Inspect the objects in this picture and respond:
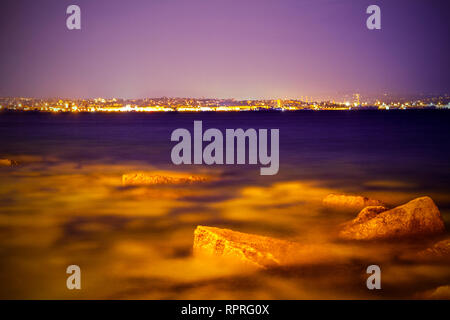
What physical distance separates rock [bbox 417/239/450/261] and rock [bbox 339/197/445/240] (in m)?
0.71

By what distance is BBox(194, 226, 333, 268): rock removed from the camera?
700 cm

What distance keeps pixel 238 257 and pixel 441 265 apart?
11.4 feet

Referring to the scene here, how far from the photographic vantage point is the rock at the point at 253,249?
700 centimetres

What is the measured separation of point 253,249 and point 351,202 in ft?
14.3

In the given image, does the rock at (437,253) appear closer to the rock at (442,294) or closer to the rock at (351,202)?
the rock at (442,294)

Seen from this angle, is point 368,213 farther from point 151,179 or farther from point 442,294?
point 151,179

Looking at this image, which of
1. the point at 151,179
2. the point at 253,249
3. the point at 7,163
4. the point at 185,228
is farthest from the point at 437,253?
the point at 7,163

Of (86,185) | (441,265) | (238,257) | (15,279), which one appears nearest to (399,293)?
(441,265)

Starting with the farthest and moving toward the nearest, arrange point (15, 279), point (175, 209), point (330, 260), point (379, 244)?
point (175, 209), point (379, 244), point (330, 260), point (15, 279)

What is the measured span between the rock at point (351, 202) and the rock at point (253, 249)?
2883 millimetres

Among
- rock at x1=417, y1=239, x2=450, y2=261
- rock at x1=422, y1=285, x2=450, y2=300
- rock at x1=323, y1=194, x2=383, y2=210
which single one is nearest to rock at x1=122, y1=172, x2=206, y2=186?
rock at x1=323, y1=194, x2=383, y2=210

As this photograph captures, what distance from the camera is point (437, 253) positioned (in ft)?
23.9

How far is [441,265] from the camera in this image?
7.12 metres
